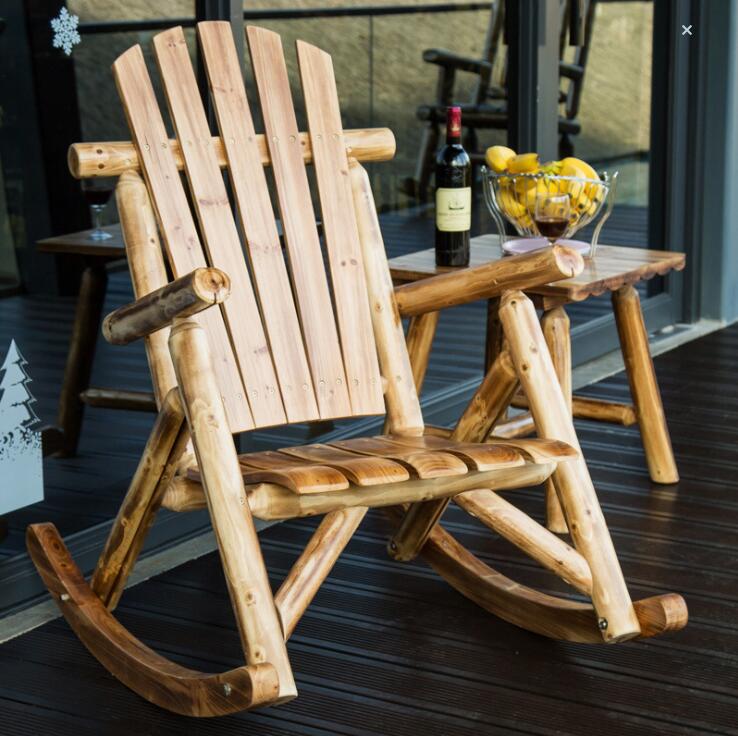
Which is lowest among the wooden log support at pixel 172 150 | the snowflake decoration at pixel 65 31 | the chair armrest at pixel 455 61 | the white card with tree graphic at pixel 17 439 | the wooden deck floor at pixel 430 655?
the wooden deck floor at pixel 430 655

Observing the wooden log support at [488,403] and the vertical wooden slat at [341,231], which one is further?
the vertical wooden slat at [341,231]

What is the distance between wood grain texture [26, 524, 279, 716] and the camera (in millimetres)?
1762

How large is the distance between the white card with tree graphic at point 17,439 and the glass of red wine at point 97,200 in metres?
0.28

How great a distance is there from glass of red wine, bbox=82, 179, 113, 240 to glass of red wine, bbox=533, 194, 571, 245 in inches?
34.0

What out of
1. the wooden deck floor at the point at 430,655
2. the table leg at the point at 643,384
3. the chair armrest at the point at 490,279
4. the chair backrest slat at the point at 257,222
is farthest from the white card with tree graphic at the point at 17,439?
the table leg at the point at 643,384

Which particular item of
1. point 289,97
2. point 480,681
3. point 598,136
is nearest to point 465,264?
point 289,97

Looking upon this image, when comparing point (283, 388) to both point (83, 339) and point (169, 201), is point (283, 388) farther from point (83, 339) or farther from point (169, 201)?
point (83, 339)

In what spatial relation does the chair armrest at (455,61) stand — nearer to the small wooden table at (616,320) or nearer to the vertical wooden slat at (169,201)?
the small wooden table at (616,320)

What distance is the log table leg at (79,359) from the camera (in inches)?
99.0

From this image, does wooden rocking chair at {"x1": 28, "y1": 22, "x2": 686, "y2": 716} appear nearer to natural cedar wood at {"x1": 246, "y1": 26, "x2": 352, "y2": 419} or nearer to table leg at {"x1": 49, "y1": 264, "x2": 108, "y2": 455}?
natural cedar wood at {"x1": 246, "y1": 26, "x2": 352, "y2": 419}

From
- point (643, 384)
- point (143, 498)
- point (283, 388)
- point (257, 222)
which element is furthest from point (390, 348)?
point (643, 384)

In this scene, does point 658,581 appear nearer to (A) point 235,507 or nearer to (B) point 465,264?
(B) point 465,264

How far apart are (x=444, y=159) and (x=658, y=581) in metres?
0.91

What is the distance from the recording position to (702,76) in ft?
14.0
